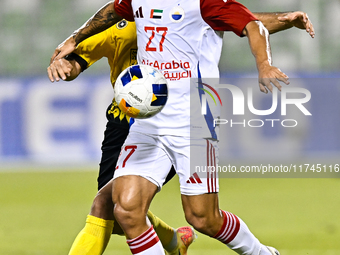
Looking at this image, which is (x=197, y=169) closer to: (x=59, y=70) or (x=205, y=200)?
(x=205, y=200)

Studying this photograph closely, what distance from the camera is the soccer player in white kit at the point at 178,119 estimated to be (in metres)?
2.85

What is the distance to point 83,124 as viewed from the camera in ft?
24.1

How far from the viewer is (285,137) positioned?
762 centimetres

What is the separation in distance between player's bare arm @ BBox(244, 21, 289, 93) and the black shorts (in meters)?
1.06

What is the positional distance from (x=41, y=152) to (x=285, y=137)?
349cm

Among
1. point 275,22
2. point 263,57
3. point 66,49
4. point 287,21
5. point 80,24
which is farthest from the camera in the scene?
point 80,24

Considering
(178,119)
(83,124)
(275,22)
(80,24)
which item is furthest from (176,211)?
(80,24)

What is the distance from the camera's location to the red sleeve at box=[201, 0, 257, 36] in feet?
9.02

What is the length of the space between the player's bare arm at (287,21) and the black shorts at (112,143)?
1121 millimetres

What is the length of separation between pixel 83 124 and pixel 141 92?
4746 mm

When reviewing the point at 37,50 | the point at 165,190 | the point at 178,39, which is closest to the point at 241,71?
the point at 165,190

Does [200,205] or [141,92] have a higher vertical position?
[141,92]

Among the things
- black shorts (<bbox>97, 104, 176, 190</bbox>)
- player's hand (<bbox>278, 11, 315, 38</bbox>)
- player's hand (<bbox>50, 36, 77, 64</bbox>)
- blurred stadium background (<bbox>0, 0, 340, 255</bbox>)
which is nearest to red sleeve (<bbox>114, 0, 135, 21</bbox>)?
player's hand (<bbox>50, 36, 77, 64</bbox>)

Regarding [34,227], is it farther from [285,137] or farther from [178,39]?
[285,137]
